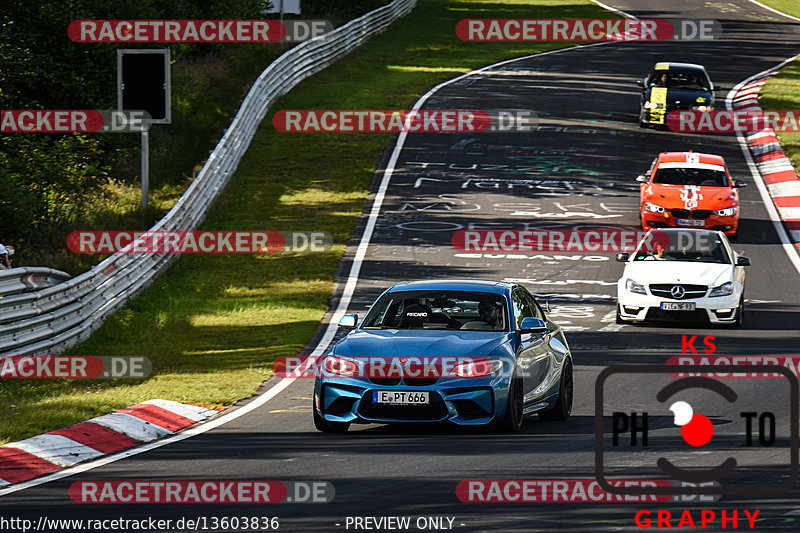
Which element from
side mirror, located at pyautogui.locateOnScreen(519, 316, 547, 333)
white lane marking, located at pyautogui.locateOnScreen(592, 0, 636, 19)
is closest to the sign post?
side mirror, located at pyautogui.locateOnScreen(519, 316, 547, 333)

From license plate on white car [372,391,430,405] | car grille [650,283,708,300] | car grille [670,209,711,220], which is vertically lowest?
license plate on white car [372,391,430,405]

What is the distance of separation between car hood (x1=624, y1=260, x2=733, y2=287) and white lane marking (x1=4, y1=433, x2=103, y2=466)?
36.6 ft

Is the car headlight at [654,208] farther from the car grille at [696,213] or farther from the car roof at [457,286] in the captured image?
the car roof at [457,286]

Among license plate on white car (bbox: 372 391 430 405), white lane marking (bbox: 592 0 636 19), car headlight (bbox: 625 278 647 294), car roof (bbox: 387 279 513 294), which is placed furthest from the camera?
white lane marking (bbox: 592 0 636 19)

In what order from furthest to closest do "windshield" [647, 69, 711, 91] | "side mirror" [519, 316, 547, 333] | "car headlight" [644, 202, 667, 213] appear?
"windshield" [647, 69, 711, 91], "car headlight" [644, 202, 667, 213], "side mirror" [519, 316, 547, 333]

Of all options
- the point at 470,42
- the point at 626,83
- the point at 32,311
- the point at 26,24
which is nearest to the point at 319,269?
the point at 32,311

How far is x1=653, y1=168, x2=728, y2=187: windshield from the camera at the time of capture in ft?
87.4

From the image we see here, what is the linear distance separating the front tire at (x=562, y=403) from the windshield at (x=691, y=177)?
1426 cm

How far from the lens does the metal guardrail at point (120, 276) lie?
16.6m

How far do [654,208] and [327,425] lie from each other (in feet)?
51.6

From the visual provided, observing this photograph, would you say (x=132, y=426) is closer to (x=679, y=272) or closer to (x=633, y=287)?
(x=633, y=287)

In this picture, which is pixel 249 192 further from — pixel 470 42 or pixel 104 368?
pixel 470 42

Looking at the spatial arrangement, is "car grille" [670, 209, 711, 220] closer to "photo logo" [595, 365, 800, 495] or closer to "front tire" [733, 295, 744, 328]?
"front tire" [733, 295, 744, 328]

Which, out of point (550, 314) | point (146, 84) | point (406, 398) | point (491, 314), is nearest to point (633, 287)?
point (550, 314)
